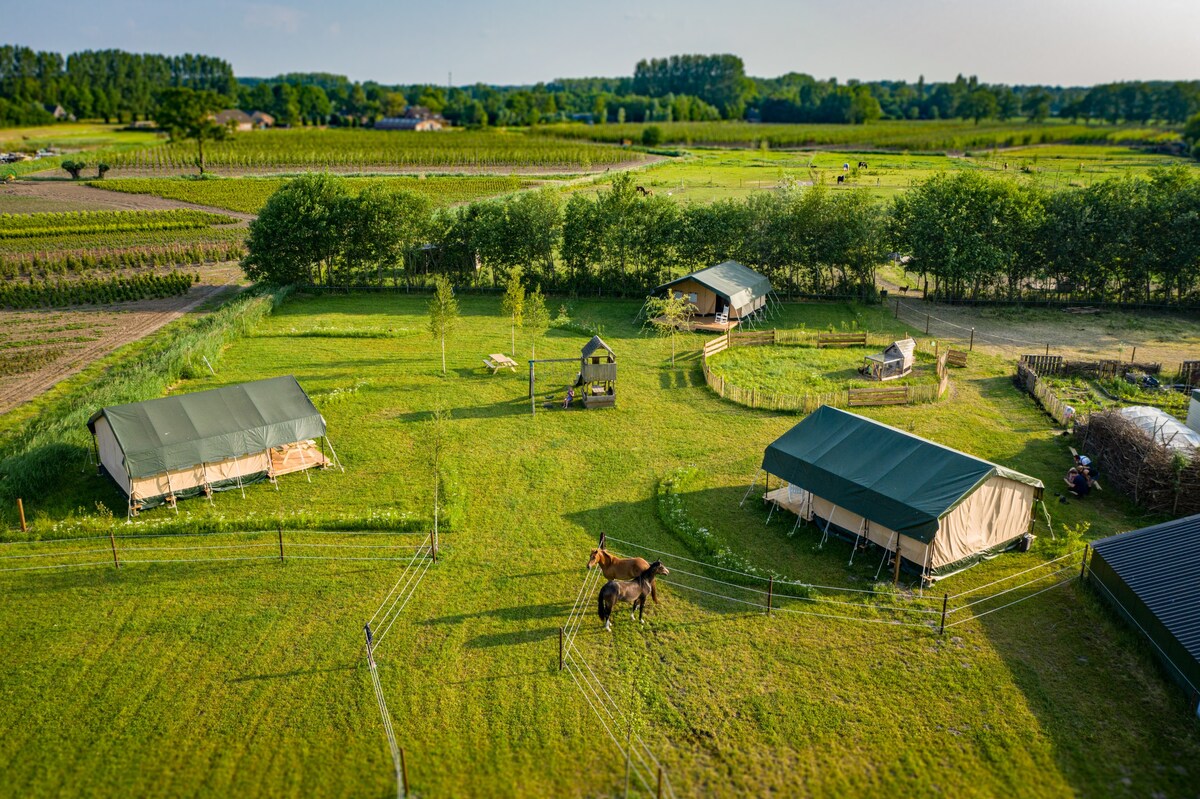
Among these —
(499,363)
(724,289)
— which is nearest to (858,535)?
(499,363)

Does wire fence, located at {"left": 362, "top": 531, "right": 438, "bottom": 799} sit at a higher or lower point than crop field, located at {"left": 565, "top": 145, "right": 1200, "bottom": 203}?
lower

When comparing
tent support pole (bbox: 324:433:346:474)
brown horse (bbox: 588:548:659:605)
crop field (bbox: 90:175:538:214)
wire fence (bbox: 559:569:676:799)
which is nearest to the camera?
wire fence (bbox: 559:569:676:799)

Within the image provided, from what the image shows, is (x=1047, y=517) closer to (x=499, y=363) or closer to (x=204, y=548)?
(x=499, y=363)

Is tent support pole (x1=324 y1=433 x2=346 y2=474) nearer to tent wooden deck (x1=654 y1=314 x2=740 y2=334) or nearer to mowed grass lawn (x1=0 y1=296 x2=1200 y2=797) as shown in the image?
mowed grass lawn (x1=0 y1=296 x2=1200 y2=797)

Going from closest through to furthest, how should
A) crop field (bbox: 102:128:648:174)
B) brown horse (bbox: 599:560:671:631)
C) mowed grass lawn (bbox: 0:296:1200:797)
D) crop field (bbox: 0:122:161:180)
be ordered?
1. mowed grass lawn (bbox: 0:296:1200:797)
2. brown horse (bbox: 599:560:671:631)
3. crop field (bbox: 0:122:161:180)
4. crop field (bbox: 102:128:648:174)

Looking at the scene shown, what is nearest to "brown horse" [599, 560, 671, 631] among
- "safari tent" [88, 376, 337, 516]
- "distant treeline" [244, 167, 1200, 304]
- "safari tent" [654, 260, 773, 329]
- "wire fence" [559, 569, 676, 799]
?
"wire fence" [559, 569, 676, 799]

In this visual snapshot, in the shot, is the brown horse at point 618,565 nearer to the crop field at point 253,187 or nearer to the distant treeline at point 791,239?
the distant treeline at point 791,239

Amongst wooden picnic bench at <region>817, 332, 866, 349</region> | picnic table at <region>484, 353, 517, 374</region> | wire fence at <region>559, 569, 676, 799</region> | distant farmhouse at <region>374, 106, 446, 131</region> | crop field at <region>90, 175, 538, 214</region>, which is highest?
distant farmhouse at <region>374, 106, 446, 131</region>
